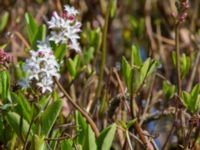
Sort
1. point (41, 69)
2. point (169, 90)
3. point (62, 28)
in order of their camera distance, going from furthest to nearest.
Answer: point (169, 90), point (62, 28), point (41, 69)

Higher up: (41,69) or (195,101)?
(41,69)

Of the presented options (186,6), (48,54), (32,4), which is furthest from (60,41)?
(32,4)

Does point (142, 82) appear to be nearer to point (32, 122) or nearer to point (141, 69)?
point (141, 69)

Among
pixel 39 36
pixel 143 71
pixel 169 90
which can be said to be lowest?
pixel 169 90

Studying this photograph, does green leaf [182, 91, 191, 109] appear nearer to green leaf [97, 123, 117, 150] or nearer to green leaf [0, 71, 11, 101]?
green leaf [97, 123, 117, 150]

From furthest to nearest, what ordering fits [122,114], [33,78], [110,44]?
[110,44]
[122,114]
[33,78]

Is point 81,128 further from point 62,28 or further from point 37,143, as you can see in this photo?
point 62,28

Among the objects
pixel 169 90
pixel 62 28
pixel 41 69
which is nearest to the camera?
pixel 41 69

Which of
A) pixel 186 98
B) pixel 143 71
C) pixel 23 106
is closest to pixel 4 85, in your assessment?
pixel 23 106

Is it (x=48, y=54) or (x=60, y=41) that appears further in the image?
(x=60, y=41)
